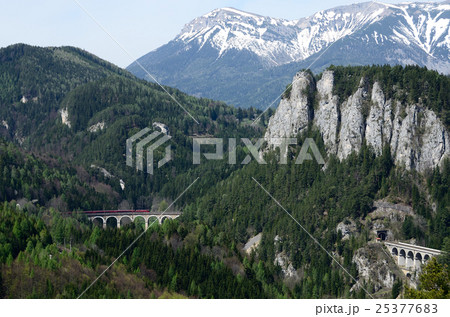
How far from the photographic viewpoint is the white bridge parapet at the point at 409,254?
174 m

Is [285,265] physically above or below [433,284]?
below

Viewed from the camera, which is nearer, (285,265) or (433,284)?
(433,284)

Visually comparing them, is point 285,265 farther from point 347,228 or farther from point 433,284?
point 433,284

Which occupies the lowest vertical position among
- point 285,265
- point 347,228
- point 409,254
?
point 285,265

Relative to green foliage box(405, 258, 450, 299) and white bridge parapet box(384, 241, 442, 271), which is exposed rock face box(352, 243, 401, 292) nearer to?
white bridge parapet box(384, 241, 442, 271)

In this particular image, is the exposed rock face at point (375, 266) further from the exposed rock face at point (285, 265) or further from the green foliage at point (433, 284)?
the green foliage at point (433, 284)

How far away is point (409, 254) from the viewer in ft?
587

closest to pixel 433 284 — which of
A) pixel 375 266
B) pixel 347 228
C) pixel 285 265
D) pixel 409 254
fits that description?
pixel 375 266

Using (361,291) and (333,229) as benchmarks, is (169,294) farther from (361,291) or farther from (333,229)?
(333,229)

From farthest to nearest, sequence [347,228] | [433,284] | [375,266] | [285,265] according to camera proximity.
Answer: [347,228] < [285,265] < [375,266] < [433,284]

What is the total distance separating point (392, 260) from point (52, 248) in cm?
6970

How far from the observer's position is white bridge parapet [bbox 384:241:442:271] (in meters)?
174

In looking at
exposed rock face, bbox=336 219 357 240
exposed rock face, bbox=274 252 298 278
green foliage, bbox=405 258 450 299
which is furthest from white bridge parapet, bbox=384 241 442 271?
green foliage, bbox=405 258 450 299

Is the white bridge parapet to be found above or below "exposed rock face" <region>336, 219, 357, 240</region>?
below
